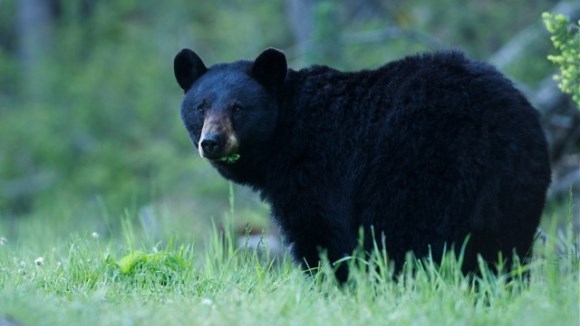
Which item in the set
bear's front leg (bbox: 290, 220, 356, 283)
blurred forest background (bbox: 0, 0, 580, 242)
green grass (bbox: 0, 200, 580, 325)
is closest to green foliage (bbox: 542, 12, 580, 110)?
green grass (bbox: 0, 200, 580, 325)

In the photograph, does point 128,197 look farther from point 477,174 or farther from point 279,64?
point 477,174

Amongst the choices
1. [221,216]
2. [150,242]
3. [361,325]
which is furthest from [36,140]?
[361,325]

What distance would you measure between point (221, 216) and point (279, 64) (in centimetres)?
957

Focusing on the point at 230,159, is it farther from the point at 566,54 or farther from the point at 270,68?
the point at 566,54

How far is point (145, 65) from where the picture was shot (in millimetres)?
21375

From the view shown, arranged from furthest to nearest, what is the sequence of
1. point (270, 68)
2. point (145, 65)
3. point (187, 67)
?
point (145, 65)
point (187, 67)
point (270, 68)

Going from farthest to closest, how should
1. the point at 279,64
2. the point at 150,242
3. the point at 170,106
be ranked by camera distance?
1. the point at 170,106
2. the point at 150,242
3. the point at 279,64

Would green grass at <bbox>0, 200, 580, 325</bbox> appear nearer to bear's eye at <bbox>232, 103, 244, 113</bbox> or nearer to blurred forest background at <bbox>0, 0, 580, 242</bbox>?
bear's eye at <bbox>232, 103, 244, 113</bbox>

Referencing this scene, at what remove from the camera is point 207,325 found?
4.46 metres

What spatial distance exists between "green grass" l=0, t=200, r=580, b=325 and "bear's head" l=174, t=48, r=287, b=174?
78 cm

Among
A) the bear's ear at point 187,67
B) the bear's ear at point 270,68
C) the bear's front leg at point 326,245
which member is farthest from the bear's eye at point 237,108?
the bear's front leg at point 326,245

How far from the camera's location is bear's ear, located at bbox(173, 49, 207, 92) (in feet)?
22.6

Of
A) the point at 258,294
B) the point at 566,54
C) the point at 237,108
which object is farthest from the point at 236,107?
the point at 566,54

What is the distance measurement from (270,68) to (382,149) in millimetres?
1249
